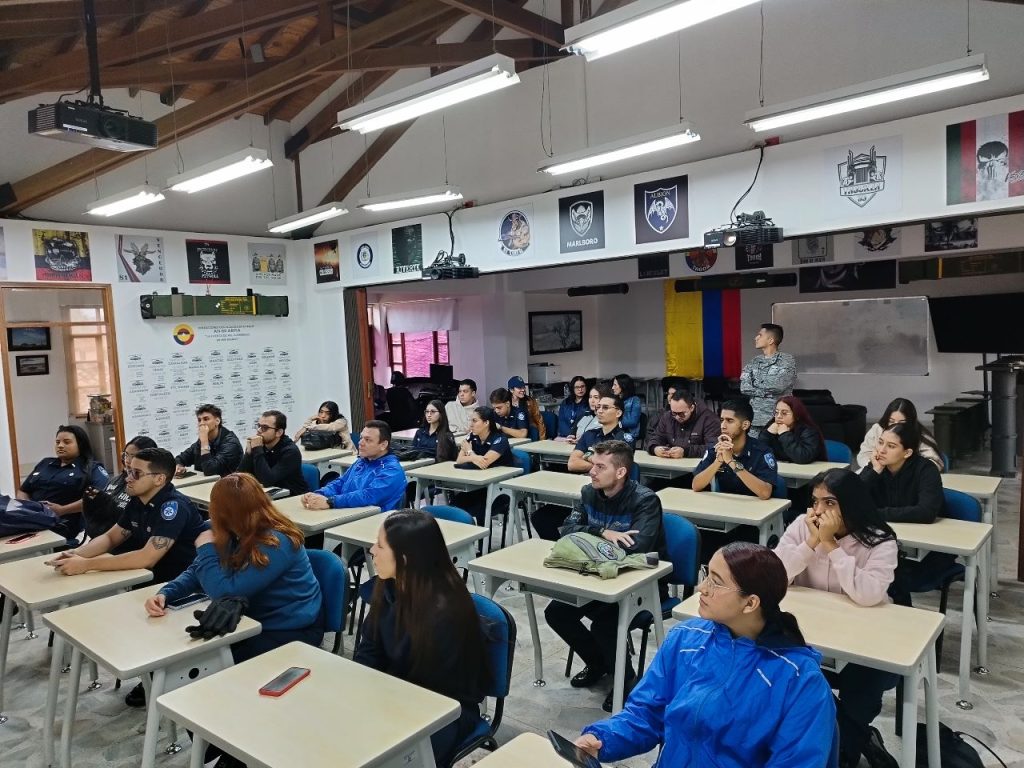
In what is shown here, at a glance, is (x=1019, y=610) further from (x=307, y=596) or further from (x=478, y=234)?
(x=478, y=234)

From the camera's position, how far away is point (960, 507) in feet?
11.8

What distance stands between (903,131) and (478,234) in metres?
4.10

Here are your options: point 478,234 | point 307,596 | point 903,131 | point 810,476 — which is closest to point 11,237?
point 478,234

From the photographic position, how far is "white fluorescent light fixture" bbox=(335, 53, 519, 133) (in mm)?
3701

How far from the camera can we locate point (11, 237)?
22.7ft

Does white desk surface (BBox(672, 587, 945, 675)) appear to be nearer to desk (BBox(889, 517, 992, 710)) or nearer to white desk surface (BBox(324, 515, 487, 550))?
desk (BBox(889, 517, 992, 710))

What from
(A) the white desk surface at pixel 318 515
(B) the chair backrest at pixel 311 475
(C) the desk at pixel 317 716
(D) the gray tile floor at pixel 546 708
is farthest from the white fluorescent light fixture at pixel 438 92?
(D) the gray tile floor at pixel 546 708

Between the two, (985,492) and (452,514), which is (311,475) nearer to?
(452,514)

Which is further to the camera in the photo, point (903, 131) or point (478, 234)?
point (478, 234)

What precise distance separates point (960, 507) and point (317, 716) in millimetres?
3315

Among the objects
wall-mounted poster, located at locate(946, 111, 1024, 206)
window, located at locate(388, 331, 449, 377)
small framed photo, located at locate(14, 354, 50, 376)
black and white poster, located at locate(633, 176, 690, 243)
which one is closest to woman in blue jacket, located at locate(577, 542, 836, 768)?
wall-mounted poster, located at locate(946, 111, 1024, 206)

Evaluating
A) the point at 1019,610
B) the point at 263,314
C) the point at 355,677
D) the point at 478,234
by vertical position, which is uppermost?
the point at 478,234

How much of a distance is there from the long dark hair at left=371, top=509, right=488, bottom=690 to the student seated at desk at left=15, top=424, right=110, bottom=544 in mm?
3576

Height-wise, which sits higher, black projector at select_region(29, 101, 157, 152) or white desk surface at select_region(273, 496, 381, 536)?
black projector at select_region(29, 101, 157, 152)
